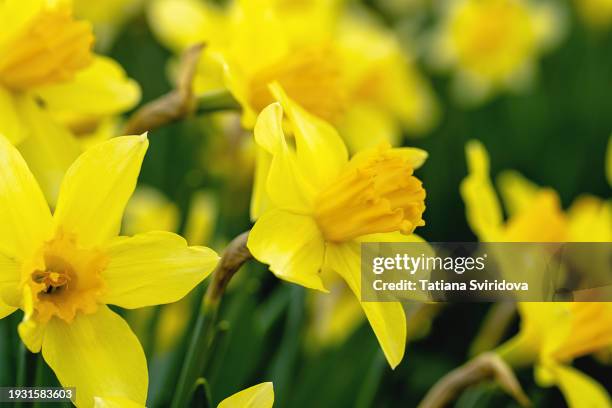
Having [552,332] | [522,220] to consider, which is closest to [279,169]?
[552,332]

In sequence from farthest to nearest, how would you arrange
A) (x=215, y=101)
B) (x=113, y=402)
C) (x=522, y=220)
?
1. (x=522, y=220)
2. (x=215, y=101)
3. (x=113, y=402)

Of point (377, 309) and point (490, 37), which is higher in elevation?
point (377, 309)

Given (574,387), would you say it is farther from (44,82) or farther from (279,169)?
(44,82)

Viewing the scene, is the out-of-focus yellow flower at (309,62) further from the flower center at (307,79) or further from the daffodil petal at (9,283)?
the daffodil petal at (9,283)

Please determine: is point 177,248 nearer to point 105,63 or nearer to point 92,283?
point 92,283

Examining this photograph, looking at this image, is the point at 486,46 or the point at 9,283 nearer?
the point at 9,283

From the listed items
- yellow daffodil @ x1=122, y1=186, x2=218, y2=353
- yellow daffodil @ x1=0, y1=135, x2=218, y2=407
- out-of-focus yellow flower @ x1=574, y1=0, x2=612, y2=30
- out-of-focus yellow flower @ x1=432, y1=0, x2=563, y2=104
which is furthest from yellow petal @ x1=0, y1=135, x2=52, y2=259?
out-of-focus yellow flower @ x1=574, y1=0, x2=612, y2=30

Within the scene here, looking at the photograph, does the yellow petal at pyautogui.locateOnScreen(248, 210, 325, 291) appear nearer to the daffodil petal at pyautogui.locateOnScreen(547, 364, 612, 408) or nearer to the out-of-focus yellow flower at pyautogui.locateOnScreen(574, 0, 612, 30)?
the daffodil petal at pyautogui.locateOnScreen(547, 364, 612, 408)

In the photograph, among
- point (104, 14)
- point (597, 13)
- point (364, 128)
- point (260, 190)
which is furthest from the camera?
point (597, 13)
